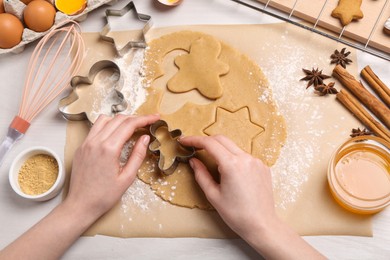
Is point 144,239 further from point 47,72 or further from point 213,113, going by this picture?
point 47,72

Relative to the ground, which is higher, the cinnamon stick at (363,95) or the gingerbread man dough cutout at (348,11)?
the gingerbread man dough cutout at (348,11)

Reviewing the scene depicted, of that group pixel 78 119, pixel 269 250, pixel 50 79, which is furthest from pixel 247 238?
pixel 50 79

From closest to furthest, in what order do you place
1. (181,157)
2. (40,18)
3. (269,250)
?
(269,250) → (181,157) → (40,18)

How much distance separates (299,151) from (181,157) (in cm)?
33

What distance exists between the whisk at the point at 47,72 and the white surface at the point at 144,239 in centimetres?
3

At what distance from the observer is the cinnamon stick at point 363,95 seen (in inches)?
45.9

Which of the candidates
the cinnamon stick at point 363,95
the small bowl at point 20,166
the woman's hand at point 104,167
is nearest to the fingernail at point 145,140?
the woman's hand at point 104,167

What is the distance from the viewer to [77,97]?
4.08 feet

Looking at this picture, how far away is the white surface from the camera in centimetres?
109

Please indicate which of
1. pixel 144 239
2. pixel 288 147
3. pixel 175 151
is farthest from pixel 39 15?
pixel 288 147

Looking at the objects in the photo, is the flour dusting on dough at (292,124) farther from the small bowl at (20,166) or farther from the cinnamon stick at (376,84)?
the small bowl at (20,166)

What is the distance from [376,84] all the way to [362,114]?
100 mm

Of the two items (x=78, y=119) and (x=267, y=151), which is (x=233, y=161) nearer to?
(x=267, y=151)

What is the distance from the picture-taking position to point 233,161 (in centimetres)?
106
